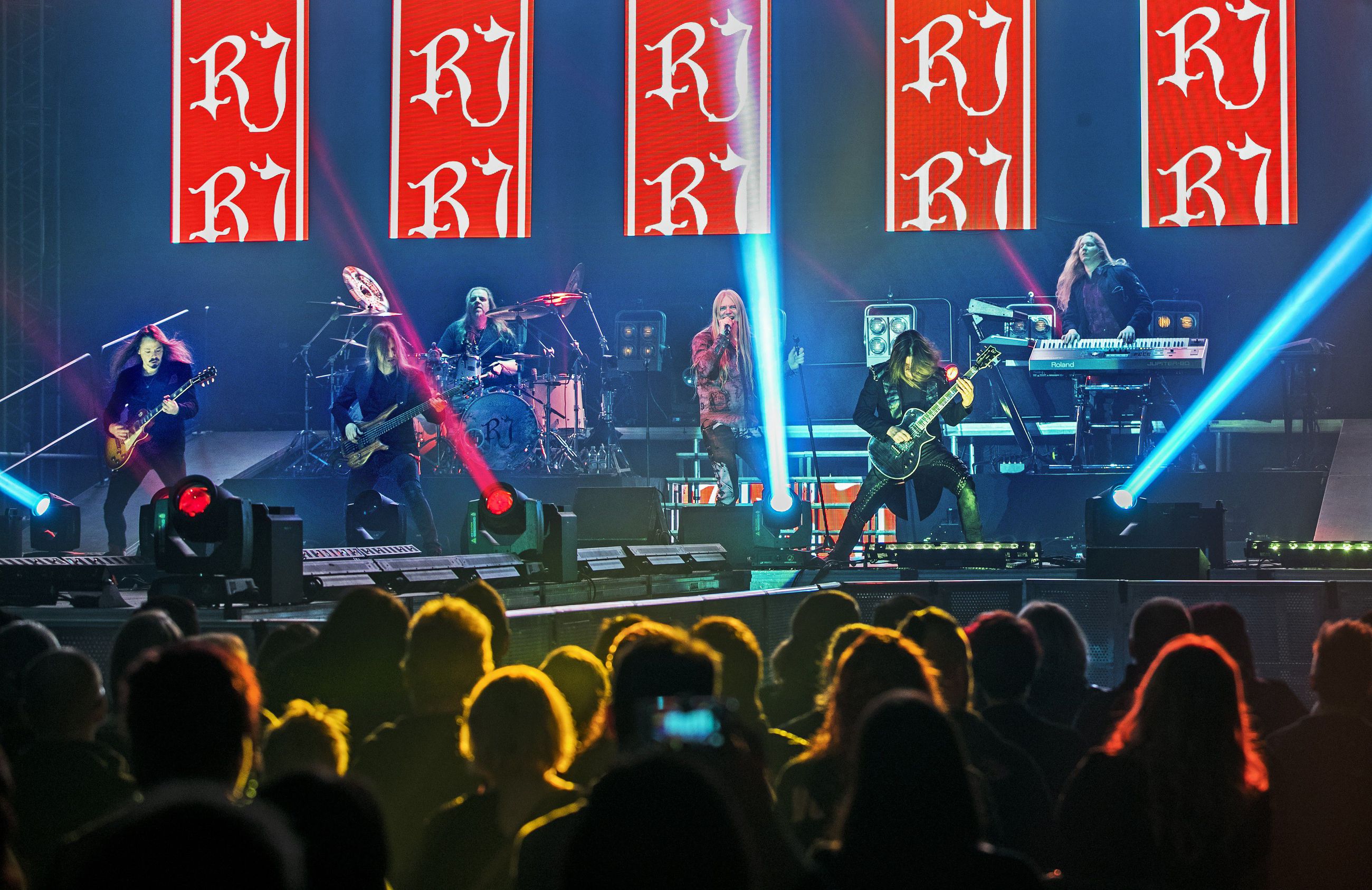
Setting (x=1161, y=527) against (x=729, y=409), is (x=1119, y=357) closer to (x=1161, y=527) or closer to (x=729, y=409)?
(x=729, y=409)

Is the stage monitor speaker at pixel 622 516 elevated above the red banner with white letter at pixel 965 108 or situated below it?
below

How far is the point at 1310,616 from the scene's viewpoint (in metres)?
6.68

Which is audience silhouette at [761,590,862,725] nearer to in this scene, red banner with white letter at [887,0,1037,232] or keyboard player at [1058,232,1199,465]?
keyboard player at [1058,232,1199,465]

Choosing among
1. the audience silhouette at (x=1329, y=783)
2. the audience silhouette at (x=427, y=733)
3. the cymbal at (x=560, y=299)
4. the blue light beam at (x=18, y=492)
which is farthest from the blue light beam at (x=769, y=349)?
the audience silhouette at (x=427, y=733)

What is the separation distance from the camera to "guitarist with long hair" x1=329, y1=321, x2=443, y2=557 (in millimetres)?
10211

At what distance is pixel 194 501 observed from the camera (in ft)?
20.6

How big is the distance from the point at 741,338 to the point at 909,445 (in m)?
2.78

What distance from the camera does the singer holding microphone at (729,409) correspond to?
476 inches

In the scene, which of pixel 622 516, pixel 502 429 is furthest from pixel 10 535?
pixel 622 516

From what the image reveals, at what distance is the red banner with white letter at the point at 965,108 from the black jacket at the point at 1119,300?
890 millimetres

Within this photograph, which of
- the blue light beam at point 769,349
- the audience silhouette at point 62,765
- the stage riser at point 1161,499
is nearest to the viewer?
the audience silhouette at point 62,765

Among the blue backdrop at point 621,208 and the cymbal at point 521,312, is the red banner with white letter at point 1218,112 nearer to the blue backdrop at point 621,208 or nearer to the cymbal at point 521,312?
the blue backdrop at point 621,208

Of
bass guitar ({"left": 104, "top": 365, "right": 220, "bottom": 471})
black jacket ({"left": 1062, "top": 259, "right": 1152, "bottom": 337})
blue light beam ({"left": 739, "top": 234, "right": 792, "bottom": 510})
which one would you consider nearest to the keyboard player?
black jacket ({"left": 1062, "top": 259, "right": 1152, "bottom": 337})

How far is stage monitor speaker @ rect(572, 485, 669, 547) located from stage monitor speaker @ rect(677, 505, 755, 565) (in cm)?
25
